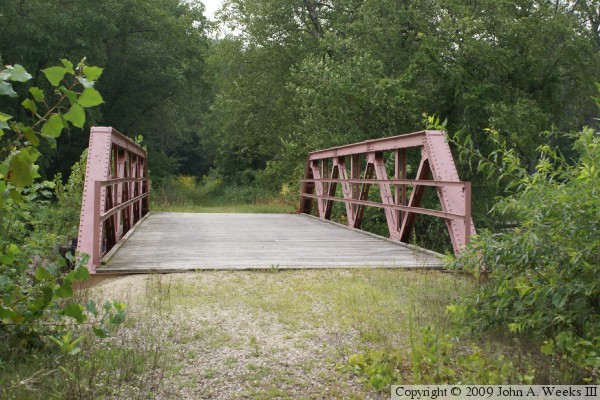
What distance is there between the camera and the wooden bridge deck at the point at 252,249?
5867 mm

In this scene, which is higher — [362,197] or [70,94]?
[70,94]

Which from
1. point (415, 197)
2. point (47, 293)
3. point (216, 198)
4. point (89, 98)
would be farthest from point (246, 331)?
point (216, 198)

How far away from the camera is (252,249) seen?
7023 mm

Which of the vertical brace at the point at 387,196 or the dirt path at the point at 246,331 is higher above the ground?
the vertical brace at the point at 387,196

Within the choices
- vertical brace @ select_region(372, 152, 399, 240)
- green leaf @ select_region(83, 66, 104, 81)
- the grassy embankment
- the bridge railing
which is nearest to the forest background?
green leaf @ select_region(83, 66, 104, 81)

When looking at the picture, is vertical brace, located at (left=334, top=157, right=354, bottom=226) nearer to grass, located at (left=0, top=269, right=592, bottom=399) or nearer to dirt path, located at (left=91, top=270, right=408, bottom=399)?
dirt path, located at (left=91, top=270, right=408, bottom=399)

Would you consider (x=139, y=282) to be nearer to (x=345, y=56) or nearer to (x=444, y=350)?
(x=444, y=350)

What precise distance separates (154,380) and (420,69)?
15.2 m

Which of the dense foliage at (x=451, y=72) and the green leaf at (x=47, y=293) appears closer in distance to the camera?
the green leaf at (x=47, y=293)

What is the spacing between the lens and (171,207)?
1845 cm

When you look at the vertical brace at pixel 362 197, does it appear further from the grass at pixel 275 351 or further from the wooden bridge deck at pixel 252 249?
the grass at pixel 275 351

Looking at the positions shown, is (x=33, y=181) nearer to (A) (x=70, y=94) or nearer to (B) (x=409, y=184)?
(A) (x=70, y=94)

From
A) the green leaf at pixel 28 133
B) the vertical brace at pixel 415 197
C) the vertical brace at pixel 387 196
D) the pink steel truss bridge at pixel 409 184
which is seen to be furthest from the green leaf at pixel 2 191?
the vertical brace at pixel 387 196

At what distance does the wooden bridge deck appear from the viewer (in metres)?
5.87
